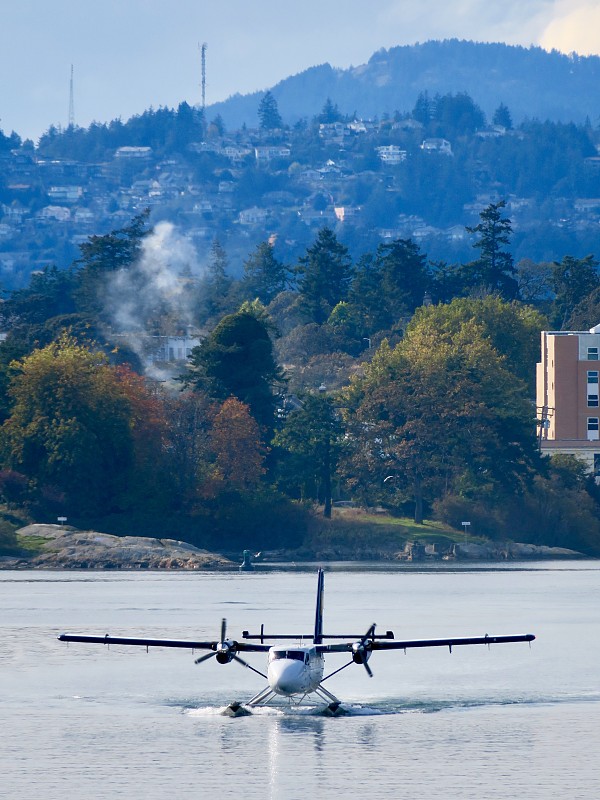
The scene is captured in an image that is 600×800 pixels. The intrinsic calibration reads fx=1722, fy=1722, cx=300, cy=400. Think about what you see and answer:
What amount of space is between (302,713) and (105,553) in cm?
8085

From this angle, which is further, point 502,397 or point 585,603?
point 502,397

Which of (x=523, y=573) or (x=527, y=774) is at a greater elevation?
(x=523, y=573)

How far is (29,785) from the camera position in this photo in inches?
1884

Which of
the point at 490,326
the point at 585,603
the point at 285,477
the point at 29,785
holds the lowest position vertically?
the point at 29,785

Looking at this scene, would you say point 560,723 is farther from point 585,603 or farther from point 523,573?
point 523,573

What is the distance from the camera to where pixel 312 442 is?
15962cm

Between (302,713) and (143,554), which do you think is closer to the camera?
(302,713)

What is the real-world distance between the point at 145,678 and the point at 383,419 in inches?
3763

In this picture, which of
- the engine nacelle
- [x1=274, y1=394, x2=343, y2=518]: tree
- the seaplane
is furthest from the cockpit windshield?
[x1=274, y1=394, x2=343, y2=518]: tree

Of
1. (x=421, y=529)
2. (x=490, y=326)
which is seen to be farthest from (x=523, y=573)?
(x=490, y=326)

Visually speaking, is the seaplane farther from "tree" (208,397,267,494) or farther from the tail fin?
"tree" (208,397,267,494)

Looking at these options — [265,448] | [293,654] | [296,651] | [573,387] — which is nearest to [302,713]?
[293,654]

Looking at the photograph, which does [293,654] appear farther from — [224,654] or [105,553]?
[105,553]

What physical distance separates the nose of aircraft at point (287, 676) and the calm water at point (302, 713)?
62.3 inches
